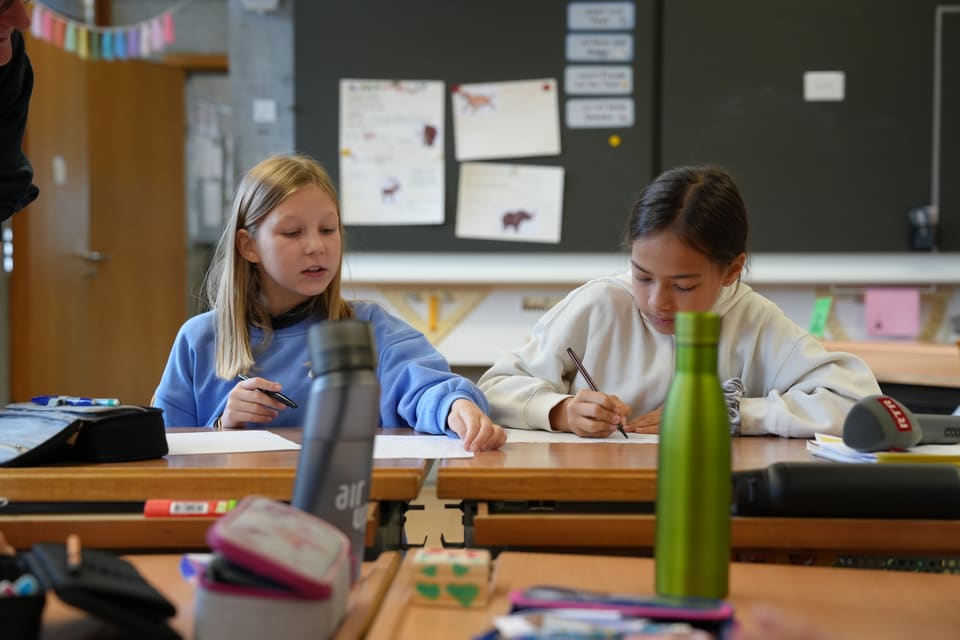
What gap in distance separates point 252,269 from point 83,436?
75 centimetres

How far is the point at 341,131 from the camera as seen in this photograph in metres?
3.70

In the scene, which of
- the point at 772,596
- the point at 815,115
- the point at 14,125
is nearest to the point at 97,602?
the point at 772,596

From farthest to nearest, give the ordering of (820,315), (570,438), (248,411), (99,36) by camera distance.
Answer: (99,36) < (820,315) < (248,411) < (570,438)

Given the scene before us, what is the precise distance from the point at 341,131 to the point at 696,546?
10.3 feet

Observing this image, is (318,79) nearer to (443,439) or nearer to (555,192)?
(555,192)

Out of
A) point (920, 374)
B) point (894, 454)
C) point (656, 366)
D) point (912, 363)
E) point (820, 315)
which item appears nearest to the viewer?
point (894, 454)

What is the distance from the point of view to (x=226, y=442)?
142 centimetres

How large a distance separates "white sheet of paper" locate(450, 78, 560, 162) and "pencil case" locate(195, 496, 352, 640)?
3.13 m

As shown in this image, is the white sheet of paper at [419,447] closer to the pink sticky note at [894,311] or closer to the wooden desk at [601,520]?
the wooden desk at [601,520]

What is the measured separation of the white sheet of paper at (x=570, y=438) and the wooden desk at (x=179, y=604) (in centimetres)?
53

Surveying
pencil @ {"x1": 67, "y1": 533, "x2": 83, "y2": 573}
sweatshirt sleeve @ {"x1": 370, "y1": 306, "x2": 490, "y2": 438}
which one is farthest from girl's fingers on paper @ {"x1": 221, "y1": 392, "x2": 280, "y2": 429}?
pencil @ {"x1": 67, "y1": 533, "x2": 83, "y2": 573}

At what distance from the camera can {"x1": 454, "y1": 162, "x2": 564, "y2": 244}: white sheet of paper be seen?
3705mm

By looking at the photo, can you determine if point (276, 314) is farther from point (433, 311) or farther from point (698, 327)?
point (433, 311)

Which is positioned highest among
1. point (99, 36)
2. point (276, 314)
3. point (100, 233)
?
point (99, 36)
